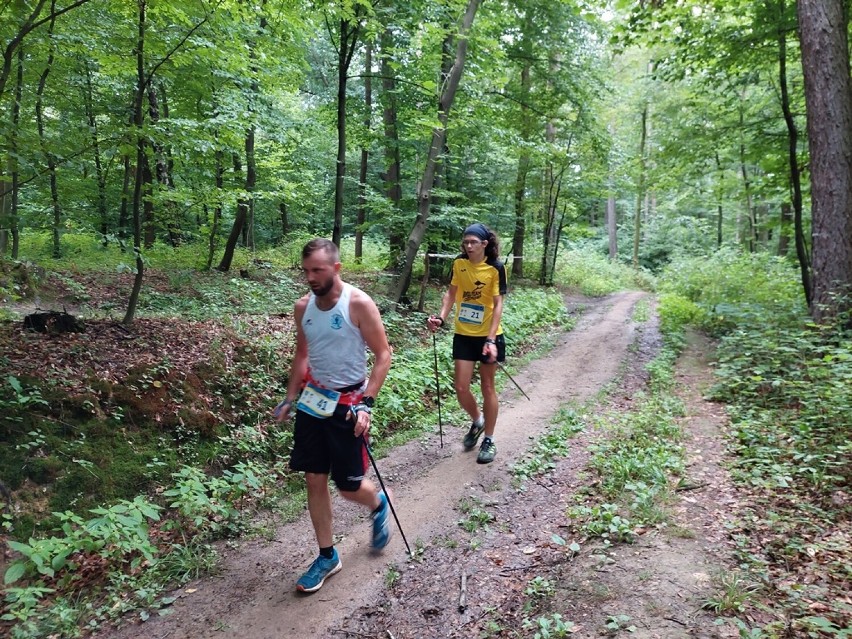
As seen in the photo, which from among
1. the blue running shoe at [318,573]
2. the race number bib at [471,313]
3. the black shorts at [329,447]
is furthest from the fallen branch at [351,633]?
the race number bib at [471,313]

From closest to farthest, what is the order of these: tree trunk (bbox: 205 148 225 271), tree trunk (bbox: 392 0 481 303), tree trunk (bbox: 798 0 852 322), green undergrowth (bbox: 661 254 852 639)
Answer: green undergrowth (bbox: 661 254 852 639), tree trunk (bbox: 798 0 852 322), tree trunk (bbox: 392 0 481 303), tree trunk (bbox: 205 148 225 271)

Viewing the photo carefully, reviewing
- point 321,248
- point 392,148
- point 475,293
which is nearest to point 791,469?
point 475,293

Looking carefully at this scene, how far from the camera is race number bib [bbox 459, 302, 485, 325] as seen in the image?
519cm

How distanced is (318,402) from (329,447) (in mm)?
333

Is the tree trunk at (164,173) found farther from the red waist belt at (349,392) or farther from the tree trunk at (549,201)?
the tree trunk at (549,201)

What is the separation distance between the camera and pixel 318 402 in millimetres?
3330

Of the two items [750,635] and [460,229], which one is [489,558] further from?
[460,229]

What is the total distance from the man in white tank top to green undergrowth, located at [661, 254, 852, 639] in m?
2.48

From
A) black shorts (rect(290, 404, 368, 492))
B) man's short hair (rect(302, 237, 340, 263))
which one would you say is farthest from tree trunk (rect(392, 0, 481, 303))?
black shorts (rect(290, 404, 368, 492))

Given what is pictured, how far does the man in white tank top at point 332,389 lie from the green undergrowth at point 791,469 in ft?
8.13

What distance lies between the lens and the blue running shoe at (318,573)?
11.1ft

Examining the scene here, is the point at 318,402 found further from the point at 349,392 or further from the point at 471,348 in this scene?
the point at 471,348

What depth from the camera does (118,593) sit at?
3.42 m

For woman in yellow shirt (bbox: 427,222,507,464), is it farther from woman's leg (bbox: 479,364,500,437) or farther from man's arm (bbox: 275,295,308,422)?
man's arm (bbox: 275,295,308,422)
